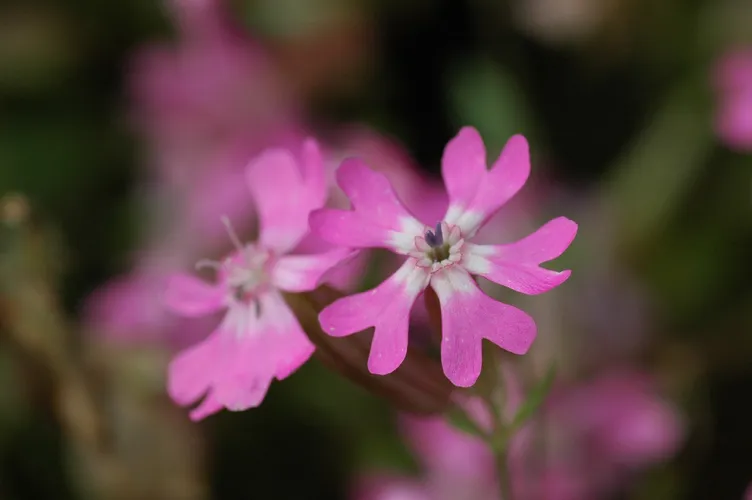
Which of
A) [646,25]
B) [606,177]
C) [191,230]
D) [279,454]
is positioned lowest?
[279,454]

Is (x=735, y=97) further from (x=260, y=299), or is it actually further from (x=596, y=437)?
(x=260, y=299)

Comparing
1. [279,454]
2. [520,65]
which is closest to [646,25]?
[520,65]

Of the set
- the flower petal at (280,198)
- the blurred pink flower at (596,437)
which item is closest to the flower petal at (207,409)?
the flower petal at (280,198)

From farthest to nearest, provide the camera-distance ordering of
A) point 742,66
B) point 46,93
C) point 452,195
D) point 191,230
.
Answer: point 46,93, point 191,230, point 742,66, point 452,195

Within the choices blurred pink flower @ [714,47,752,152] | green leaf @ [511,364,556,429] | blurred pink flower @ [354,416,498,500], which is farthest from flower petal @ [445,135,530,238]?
blurred pink flower @ [714,47,752,152]

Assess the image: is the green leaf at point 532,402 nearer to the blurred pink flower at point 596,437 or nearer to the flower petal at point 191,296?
the flower petal at point 191,296

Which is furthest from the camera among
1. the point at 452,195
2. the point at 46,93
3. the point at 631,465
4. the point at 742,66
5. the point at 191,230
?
the point at 46,93

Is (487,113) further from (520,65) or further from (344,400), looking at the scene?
(344,400)
